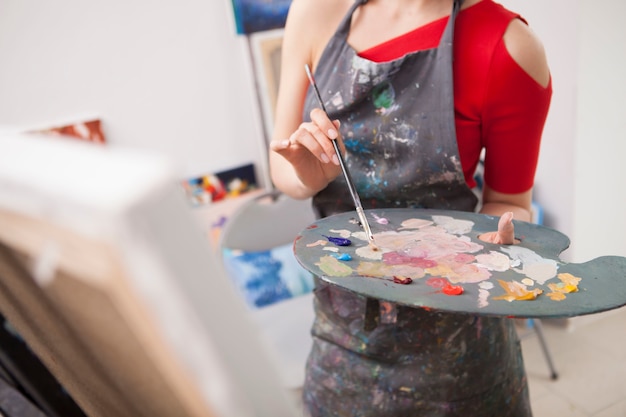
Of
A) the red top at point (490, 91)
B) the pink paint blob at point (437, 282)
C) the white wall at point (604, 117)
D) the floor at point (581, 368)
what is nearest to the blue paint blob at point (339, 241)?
the pink paint blob at point (437, 282)

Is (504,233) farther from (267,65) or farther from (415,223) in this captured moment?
(267,65)

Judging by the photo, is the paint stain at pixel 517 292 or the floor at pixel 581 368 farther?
the floor at pixel 581 368

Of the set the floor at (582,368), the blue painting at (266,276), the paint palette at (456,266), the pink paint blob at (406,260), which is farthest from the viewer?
the blue painting at (266,276)

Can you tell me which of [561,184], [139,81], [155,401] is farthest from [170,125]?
[155,401]

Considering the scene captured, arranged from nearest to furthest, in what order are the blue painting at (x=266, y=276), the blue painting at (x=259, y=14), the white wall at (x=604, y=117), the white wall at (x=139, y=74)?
the white wall at (x=604, y=117), the blue painting at (x=266, y=276), the white wall at (x=139, y=74), the blue painting at (x=259, y=14)

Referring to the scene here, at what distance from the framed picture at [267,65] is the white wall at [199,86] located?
5 centimetres

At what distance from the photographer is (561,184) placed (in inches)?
50.0

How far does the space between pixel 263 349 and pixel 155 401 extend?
10cm

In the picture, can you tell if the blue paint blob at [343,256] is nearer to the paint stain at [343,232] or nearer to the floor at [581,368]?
the paint stain at [343,232]

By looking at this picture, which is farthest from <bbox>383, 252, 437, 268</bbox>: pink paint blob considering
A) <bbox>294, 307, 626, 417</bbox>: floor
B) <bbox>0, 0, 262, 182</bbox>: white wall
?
<bbox>0, 0, 262, 182</bbox>: white wall

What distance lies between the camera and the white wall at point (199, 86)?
0.94m

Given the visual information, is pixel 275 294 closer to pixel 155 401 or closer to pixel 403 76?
pixel 403 76

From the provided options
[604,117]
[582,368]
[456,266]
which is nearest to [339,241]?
[456,266]

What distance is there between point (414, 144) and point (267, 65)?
1.67 metres
